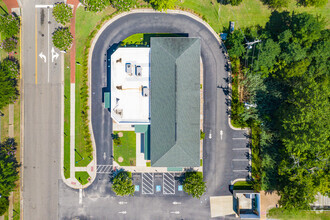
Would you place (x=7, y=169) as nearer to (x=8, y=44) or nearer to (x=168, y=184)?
(x=8, y=44)

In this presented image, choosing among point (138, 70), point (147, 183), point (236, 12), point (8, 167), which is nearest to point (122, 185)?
point (147, 183)

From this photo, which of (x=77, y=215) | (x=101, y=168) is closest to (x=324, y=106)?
(x=101, y=168)

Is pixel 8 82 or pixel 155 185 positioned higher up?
pixel 8 82

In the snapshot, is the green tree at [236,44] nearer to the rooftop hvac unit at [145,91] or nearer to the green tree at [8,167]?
the rooftop hvac unit at [145,91]

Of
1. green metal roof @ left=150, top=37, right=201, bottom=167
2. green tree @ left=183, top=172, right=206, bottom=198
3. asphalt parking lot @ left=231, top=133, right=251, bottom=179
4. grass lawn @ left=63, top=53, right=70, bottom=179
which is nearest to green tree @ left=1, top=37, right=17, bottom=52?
grass lawn @ left=63, top=53, right=70, bottom=179

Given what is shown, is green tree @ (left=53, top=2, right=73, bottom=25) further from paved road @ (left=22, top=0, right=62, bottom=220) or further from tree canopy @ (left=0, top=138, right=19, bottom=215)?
tree canopy @ (left=0, top=138, right=19, bottom=215)

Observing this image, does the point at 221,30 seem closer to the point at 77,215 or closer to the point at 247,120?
the point at 247,120

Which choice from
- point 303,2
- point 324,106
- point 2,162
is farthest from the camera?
point 303,2
